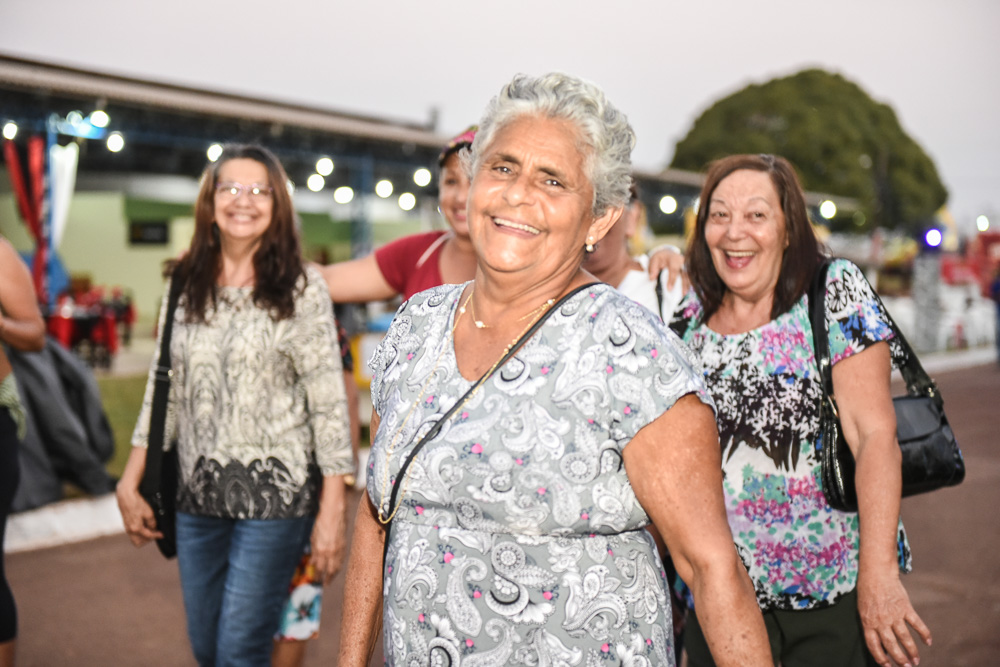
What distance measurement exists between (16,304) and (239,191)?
3.38ft

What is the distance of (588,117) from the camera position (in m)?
1.76

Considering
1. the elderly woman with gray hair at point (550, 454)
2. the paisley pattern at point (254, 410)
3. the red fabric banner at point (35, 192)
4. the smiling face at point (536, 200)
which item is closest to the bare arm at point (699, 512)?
the elderly woman with gray hair at point (550, 454)

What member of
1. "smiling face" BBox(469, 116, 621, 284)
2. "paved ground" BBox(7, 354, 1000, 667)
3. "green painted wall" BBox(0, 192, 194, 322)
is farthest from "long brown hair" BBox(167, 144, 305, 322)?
"green painted wall" BBox(0, 192, 194, 322)

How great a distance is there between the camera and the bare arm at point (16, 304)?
10.5 ft

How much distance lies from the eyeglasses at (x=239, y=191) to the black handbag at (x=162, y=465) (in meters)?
0.46

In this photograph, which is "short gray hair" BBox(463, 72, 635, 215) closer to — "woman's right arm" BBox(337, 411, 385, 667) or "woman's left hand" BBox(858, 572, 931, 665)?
"woman's right arm" BBox(337, 411, 385, 667)

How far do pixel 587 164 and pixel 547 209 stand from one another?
129 millimetres

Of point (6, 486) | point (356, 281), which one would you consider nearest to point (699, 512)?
point (356, 281)

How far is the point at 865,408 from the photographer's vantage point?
2424 mm

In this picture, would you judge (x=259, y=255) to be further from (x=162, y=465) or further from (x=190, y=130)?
(x=190, y=130)

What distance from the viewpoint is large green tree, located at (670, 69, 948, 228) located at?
3631cm

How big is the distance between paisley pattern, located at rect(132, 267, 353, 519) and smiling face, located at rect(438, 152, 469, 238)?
0.70 meters

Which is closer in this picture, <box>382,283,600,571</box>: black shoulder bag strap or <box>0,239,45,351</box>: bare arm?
<box>382,283,600,571</box>: black shoulder bag strap

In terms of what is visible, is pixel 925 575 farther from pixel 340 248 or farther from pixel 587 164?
pixel 340 248
